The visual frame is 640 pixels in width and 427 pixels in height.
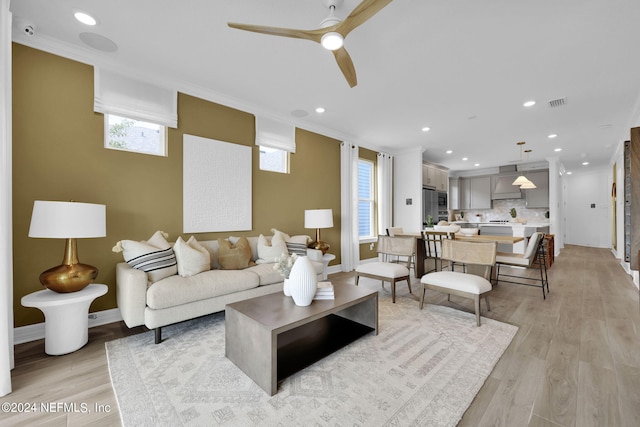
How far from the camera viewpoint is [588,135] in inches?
208

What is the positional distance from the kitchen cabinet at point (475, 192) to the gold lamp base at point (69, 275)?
989 cm

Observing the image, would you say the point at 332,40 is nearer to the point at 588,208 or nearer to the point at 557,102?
the point at 557,102

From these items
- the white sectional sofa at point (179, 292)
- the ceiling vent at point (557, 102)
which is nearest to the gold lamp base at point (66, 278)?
the white sectional sofa at point (179, 292)

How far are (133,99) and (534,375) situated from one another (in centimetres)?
442

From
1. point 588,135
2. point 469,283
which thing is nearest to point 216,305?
point 469,283

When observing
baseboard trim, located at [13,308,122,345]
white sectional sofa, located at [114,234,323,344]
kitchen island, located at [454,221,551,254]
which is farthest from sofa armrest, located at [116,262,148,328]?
kitchen island, located at [454,221,551,254]

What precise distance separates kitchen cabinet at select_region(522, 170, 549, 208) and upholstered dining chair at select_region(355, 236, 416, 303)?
649 cm

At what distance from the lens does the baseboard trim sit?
A: 2394 millimetres

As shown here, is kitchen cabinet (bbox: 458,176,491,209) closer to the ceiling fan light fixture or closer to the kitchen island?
the kitchen island

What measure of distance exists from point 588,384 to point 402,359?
117 centimetres

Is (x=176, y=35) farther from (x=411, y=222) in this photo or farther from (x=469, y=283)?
(x=411, y=222)


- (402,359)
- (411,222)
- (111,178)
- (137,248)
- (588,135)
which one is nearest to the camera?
(402,359)

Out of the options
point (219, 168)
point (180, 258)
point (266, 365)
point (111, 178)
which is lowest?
point (266, 365)

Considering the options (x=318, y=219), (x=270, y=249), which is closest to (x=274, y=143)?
Answer: (x=318, y=219)
